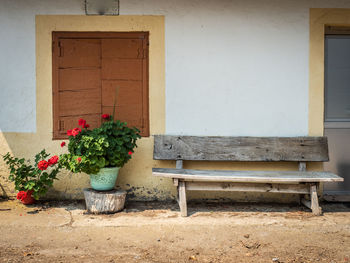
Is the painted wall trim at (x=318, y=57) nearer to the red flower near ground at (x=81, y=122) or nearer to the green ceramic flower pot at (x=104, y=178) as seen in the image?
the green ceramic flower pot at (x=104, y=178)

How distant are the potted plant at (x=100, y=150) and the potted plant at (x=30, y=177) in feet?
1.14

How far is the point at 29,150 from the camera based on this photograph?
4820 mm

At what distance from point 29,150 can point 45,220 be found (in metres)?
1.17

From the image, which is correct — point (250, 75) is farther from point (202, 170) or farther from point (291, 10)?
point (202, 170)

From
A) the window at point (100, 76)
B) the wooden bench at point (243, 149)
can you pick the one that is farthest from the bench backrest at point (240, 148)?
the window at point (100, 76)

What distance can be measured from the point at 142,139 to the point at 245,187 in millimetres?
1473

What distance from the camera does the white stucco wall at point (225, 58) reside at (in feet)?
15.6

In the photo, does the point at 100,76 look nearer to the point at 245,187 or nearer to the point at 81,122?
the point at 81,122

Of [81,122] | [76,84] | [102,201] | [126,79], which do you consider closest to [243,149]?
[126,79]

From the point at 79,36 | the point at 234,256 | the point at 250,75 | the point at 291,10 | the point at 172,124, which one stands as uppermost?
the point at 291,10

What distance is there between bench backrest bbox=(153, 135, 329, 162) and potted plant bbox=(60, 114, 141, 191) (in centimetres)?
47

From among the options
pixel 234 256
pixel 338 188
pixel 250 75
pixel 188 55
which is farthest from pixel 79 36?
pixel 338 188

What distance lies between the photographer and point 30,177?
15.3ft

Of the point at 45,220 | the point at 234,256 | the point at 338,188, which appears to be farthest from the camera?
the point at 338,188
